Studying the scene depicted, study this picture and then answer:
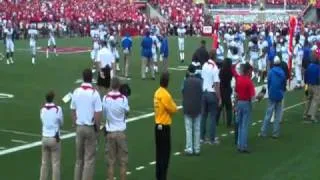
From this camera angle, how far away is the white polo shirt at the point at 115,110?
1154 cm

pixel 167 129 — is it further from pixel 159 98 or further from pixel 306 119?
pixel 306 119

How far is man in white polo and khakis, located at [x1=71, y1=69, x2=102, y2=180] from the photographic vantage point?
445 inches

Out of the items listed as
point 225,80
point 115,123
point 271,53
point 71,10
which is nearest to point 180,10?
point 71,10

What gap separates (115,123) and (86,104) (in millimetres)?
609

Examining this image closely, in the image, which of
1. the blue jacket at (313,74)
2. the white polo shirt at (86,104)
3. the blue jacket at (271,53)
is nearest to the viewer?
the white polo shirt at (86,104)

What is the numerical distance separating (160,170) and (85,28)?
4388 centimetres

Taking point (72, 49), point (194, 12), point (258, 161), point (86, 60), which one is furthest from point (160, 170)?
point (194, 12)

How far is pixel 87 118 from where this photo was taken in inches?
445

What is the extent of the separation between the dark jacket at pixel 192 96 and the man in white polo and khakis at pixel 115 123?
2.41m

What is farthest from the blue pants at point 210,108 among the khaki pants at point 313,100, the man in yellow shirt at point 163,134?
the khaki pants at point 313,100

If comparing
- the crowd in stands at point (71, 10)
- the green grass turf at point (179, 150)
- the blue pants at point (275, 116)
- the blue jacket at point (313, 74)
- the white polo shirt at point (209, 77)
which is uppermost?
the crowd in stands at point (71, 10)

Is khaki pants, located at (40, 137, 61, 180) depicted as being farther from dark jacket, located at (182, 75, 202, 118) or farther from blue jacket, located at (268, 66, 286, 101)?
blue jacket, located at (268, 66, 286, 101)

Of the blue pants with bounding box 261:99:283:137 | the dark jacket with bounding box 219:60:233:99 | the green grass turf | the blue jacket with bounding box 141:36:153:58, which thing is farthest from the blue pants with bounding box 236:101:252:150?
the blue jacket with bounding box 141:36:153:58

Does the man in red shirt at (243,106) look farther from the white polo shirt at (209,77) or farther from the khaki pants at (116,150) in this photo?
the khaki pants at (116,150)
